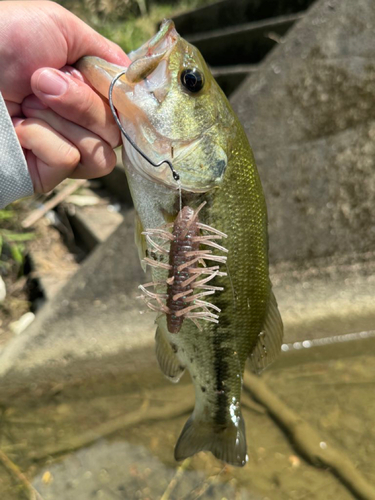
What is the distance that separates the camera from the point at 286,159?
10.2 ft

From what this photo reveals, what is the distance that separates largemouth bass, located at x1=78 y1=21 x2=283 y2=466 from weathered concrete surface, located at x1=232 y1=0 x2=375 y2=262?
5.43 feet

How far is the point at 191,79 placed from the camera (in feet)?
4.41

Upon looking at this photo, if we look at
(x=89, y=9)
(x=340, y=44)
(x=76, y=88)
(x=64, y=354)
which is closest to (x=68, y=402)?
(x=64, y=354)

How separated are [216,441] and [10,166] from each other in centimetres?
127

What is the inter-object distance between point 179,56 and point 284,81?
1863 millimetres

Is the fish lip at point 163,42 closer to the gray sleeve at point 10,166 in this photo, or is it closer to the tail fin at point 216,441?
the gray sleeve at point 10,166

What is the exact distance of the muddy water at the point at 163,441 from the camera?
2.33m

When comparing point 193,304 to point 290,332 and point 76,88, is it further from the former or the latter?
point 290,332

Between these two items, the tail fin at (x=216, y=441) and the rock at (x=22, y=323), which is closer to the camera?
the tail fin at (x=216, y=441)

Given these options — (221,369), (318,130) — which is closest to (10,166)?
(221,369)

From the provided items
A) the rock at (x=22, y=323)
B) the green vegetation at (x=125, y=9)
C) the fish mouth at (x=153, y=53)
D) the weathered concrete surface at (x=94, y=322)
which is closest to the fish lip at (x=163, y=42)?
the fish mouth at (x=153, y=53)

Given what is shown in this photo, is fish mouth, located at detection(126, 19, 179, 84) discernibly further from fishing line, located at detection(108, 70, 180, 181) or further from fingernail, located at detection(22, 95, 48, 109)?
fingernail, located at detection(22, 95, 48, 109)

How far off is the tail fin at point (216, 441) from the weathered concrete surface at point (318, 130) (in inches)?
68.7

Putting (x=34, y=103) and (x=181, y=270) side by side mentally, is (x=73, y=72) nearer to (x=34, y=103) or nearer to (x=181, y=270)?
(x=34, y=103)
